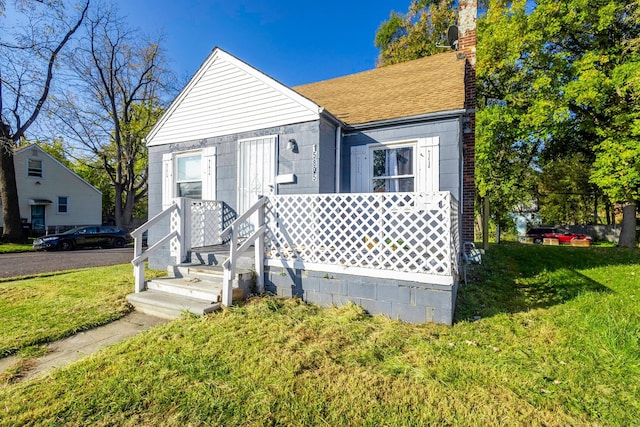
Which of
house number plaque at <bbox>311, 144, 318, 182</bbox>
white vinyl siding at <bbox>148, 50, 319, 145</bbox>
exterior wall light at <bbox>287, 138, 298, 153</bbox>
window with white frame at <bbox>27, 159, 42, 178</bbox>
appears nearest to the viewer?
house number plaque at <bbox>311, 144, 318, 182</bbox>

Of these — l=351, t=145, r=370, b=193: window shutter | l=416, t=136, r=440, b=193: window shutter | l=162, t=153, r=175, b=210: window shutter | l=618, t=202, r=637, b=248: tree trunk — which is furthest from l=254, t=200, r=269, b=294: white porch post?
l=618, t=202, r=637, b=248: tree trunk

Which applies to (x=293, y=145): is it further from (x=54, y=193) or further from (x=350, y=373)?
(x=54, y=193)

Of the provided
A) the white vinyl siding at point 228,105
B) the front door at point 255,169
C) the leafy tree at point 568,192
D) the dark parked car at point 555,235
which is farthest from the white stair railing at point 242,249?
the dark parked car at point 555,235

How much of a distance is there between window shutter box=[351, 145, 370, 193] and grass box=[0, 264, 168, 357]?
500 centimetres

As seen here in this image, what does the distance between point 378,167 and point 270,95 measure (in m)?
2.91

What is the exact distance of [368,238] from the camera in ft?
14.6

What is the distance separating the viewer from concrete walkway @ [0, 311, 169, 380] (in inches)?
123

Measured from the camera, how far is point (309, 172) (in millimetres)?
6168

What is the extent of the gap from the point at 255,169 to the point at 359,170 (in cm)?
240

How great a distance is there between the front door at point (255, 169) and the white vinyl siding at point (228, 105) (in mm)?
376

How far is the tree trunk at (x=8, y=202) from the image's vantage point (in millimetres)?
16141

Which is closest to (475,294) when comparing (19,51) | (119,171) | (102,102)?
(19,51)

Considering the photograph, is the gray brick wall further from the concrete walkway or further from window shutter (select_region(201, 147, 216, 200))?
A: window shutter (select_region(201, 147, 216, 200))

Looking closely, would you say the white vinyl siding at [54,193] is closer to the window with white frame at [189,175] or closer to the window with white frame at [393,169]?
the window with white frame at [189,175]
